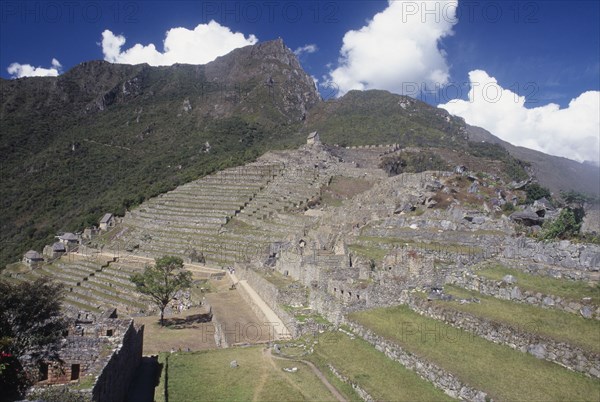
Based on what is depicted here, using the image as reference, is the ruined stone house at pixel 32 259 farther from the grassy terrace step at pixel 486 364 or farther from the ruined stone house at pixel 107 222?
the grassy terrace step at pixel 486 364

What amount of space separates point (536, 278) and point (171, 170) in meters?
85.4

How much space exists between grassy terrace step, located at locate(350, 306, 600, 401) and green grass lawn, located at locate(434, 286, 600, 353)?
756mm

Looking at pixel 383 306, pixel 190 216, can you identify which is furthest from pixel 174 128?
pixel 383 306

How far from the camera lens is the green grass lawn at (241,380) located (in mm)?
12070

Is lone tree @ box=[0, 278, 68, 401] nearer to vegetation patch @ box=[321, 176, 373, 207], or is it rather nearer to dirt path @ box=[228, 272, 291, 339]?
dirt path @ box=[228, 272, 291, 339]

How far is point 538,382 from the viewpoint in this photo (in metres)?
9.63

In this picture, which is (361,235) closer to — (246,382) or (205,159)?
(246,382)

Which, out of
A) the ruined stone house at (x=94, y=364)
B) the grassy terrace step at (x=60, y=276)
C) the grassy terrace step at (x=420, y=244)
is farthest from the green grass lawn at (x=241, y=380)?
the grassy terrace step at (x=60, y=276)

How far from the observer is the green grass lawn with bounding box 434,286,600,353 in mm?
10562

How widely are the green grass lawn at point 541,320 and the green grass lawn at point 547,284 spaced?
0.74 meters

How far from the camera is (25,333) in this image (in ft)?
34.1

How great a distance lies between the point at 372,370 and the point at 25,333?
8851 mm

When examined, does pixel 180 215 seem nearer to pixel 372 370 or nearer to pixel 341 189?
pixel 341 189

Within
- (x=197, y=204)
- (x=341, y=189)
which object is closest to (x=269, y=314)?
(x=341, y=189)
